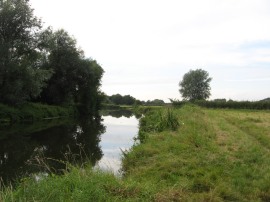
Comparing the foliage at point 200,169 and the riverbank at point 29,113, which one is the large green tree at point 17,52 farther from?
the foliage at point 200,169

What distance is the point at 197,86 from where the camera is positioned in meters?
115

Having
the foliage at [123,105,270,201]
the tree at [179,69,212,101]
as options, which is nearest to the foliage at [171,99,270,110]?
the foliage at [123,105,270,201]

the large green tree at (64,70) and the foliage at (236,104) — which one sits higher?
the large green tree at (64,70)

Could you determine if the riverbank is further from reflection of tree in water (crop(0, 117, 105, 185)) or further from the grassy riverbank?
the grassy riverbank

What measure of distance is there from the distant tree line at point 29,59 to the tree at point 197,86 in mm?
67734

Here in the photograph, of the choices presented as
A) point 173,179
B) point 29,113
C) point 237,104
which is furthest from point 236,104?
point 173,179

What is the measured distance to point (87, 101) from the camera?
61281 millimetres

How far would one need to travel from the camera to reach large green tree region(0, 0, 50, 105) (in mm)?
34875

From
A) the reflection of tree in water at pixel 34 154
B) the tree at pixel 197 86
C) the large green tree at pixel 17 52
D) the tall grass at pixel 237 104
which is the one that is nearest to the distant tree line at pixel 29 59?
the large green tree at pixel 17 52

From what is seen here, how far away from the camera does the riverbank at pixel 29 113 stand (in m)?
34.4

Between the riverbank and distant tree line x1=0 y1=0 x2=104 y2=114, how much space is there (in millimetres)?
1139

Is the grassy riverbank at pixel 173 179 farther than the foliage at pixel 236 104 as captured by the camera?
No

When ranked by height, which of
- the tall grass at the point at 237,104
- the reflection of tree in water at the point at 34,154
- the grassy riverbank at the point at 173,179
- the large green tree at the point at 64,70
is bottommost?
the reflection of tree in water at the point at 34,154

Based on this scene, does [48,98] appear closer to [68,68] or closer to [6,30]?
[68,68]
